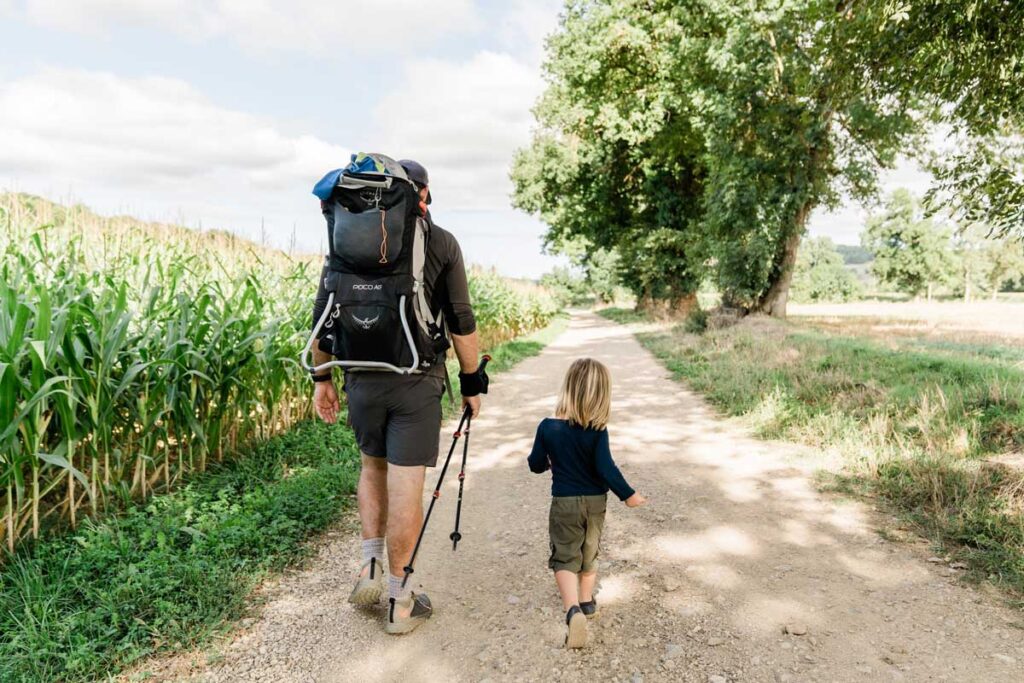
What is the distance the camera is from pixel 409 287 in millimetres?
2785

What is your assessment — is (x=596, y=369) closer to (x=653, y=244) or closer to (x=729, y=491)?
(x=729, y=491)

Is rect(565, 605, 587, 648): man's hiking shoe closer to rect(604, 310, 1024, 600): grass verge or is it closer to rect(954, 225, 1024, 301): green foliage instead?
rect(604, 310, 1024, 600): grass verge

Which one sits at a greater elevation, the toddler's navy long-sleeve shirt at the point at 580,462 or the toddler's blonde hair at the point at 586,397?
the toddler's blonde hair at the point at 586,397

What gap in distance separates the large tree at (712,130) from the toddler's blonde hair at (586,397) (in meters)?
7.04

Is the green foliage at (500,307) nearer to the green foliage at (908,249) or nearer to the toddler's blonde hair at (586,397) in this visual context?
the toddler's blonde hair at (586,397)

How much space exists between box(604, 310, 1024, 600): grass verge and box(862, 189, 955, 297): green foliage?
5807cm

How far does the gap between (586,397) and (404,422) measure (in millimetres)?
941

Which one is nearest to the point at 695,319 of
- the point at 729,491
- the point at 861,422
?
the point at 861,422

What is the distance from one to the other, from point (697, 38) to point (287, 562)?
58.7 ft

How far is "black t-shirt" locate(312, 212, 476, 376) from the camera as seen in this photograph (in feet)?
9.69

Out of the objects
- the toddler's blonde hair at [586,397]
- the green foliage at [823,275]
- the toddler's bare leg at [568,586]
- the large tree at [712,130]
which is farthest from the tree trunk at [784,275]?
the green foliage at [823,275]

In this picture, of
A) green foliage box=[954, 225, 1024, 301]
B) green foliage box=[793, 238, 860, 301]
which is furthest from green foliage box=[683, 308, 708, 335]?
green foliage box=[793, 238, 860, 301]

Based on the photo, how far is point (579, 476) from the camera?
304 centimetres

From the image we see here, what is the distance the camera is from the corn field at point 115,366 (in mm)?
3402
